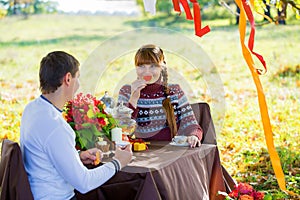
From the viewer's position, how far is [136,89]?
10.5 ft

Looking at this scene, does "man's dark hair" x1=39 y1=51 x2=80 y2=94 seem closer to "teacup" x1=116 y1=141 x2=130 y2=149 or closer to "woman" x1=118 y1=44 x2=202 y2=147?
"teacup" x1=116 y1=141 x2=130 y2=149

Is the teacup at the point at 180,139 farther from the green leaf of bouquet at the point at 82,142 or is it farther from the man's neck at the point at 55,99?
the man's neck at the point at 55,99

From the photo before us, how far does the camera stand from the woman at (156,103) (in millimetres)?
3197

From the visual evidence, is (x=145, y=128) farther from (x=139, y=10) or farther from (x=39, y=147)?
(x=139, y=10)

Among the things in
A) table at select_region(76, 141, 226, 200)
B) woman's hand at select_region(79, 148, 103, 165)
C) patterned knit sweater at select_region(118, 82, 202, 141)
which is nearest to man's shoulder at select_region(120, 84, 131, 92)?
patterned knit sweater at select_region(118, 82, 202, 141)

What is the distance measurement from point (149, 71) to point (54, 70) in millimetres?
1023

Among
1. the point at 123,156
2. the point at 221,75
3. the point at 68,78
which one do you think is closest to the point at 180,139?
the point at 123,156

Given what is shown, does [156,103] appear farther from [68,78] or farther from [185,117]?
[68,78]

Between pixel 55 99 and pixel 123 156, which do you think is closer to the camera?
pixel 55 99

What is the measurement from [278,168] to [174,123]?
70 centimetres

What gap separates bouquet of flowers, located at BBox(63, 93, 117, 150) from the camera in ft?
8.66

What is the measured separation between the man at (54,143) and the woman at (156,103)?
0.90 m

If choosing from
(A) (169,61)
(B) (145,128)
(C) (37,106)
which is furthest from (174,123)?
(A) (169,61)


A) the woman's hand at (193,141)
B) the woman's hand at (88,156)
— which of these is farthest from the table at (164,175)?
the woman's hand at (88,156)
